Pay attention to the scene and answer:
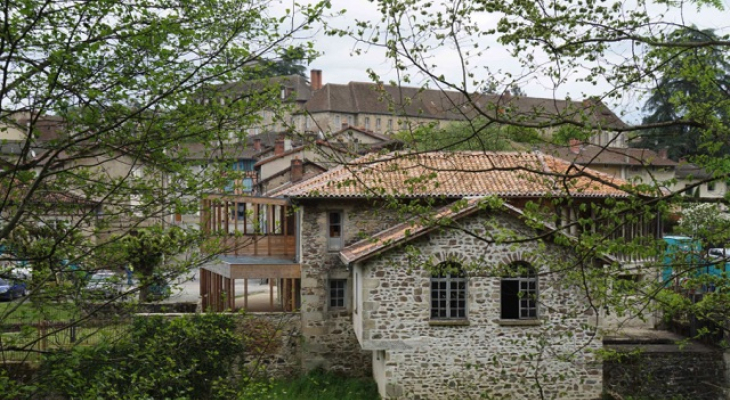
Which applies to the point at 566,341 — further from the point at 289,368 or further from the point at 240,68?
the point at 240,68

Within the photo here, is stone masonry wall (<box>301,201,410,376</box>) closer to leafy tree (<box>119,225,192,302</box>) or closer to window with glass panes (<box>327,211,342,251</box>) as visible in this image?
window with glass panes (<box>327,211,342,251</box>)

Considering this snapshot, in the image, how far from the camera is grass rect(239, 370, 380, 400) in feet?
55.5

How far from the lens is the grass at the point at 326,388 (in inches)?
666

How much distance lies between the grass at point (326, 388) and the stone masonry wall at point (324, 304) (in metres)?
0.41

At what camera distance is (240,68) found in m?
7.07

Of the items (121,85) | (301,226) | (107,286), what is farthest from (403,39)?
(301,226)

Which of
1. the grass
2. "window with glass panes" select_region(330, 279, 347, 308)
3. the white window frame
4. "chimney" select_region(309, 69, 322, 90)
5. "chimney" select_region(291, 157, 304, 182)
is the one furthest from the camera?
"chimney" select_region(309, 69, 322, 90)

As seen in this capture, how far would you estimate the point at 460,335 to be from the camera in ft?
53.3

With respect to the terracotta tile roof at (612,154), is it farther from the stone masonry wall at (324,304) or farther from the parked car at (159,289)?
the stone masonry wall at (324,304)

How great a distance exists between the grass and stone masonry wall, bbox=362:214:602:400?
124 cm

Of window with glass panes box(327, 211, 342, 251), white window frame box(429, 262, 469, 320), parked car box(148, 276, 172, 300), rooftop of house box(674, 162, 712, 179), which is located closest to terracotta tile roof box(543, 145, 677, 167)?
rooftop of house box(674, 162, 712, 179)

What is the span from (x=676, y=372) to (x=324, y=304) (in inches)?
341

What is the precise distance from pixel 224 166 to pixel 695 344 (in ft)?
51.8

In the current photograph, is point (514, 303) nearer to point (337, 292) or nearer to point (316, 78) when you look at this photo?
point (337, 292)
